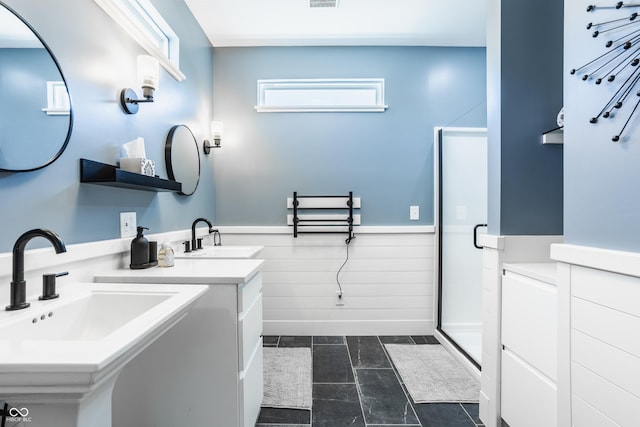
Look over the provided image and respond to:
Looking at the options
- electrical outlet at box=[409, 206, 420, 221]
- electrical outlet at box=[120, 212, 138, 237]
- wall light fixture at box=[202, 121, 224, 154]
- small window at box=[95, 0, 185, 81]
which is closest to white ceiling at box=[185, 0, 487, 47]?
small window at box=[95, 0, 185, 81]

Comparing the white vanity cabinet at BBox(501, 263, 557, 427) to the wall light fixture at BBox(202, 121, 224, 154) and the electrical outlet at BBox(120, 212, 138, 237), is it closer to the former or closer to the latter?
the electrical outlet at BBox(120, 212, 138, 237)

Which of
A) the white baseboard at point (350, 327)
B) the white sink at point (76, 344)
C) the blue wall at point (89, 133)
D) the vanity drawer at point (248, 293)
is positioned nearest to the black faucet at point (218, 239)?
the blue wall at point (89, 133)

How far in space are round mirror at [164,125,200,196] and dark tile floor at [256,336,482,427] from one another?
1572 millimetres

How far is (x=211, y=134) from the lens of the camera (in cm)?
262

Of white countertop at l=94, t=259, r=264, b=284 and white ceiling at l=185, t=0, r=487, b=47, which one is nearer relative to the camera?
white countertop at l=94, t=259, r=264, b=284

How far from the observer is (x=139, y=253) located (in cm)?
142

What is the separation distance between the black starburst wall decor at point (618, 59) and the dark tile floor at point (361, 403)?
158 cm

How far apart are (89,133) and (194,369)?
110cm

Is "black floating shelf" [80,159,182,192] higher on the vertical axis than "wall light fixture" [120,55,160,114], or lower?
lower

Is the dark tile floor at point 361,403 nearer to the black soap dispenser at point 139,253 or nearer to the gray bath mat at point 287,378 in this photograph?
the gray bath mat at point 287,378

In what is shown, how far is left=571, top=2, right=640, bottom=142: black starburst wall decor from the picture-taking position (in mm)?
821

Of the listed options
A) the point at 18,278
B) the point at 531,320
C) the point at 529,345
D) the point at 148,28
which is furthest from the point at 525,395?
the point at 148,28

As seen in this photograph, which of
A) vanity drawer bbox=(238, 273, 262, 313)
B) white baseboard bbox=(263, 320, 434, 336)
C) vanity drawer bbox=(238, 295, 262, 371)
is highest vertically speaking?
vanity drawer bbox=(238, 273, 262, 313)

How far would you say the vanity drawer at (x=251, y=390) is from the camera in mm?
1276
